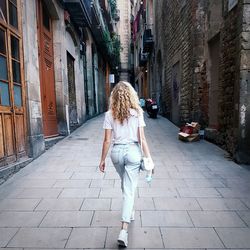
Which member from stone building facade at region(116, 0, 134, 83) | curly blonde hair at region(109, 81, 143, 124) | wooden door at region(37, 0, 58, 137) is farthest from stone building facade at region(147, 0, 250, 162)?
stone building facade at region(116, 0, 134, 83)

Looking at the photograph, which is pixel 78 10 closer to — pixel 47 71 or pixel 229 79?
pixel 47 71

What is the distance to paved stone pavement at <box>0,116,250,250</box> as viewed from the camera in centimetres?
266

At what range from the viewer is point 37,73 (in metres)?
6.24

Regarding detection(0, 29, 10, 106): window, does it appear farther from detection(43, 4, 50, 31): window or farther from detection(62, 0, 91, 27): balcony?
detection(62, 0, 91, 27): balcony

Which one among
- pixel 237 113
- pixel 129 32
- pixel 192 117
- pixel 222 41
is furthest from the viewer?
pixel 129 32

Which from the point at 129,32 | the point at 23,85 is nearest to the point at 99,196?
the point at 23,85

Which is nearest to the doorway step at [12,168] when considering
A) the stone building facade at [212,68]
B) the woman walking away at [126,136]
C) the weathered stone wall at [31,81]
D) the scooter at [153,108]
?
the weathered stone wall at [31,81]

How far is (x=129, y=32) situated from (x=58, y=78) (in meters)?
29.2

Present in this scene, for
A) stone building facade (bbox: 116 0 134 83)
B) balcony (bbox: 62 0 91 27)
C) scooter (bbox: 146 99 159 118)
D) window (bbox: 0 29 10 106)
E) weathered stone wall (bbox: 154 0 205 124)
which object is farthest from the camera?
stone building facade (bbox: 116 0 134 83)

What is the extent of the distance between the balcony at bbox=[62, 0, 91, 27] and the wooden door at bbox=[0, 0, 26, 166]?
12.4ft

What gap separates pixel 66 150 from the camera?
6902 millimetres

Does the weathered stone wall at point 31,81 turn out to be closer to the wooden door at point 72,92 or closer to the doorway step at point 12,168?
the doorway step at point 12,168

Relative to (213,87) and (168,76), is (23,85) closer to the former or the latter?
(213,87)

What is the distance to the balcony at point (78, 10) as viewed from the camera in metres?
8.73
